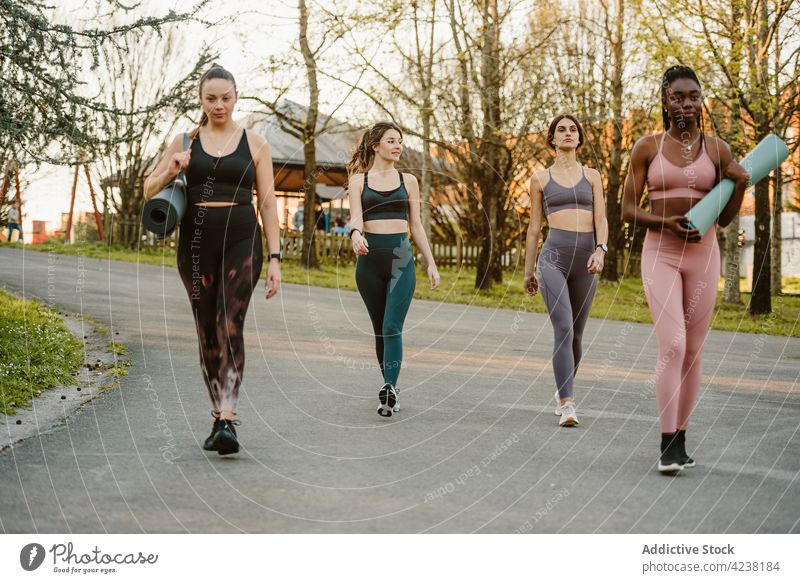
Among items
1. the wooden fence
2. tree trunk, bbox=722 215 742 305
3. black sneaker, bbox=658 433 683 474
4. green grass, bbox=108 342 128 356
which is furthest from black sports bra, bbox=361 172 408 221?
the wooden fence

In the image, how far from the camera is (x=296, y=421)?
7047 mm

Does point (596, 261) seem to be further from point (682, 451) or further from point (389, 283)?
point (682, 451)

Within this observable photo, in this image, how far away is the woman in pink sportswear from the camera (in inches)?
223

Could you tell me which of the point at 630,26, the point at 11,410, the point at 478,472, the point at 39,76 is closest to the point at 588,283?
the point at 478,472

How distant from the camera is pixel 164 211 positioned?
529 cm

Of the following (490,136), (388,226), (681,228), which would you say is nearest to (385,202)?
(388,226)

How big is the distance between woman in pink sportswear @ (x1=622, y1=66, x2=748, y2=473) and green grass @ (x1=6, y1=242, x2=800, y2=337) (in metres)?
9.48

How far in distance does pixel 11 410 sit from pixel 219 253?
2159mm

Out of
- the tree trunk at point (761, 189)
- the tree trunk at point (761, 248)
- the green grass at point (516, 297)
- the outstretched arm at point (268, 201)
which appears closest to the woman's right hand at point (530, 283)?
the outstretched arm at point (268, 201)

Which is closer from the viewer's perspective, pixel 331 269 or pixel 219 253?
pixel 219 253

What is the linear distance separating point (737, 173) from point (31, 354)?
6.03m
